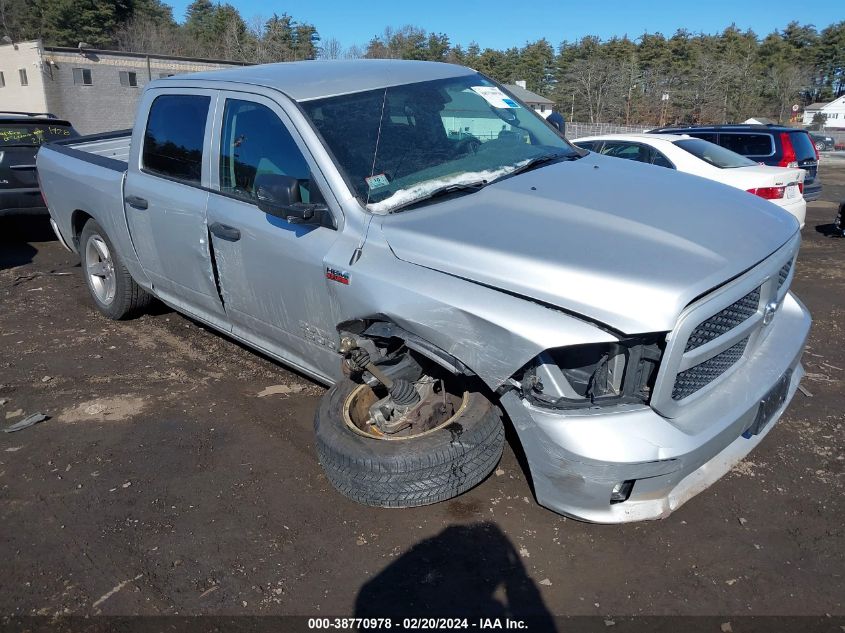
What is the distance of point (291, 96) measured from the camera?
356 cm

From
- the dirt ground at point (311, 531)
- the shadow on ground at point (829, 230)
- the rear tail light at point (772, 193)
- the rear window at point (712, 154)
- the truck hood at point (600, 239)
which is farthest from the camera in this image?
the shadow on ground at point (829, 230)

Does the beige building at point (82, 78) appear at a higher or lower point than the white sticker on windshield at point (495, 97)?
lower

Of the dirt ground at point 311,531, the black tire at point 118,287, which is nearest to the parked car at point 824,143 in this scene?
the dirt ground at point 311,531

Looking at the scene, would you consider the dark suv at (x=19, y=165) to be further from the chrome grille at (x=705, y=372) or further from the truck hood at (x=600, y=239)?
the chrome grille at (x=705, y=372)

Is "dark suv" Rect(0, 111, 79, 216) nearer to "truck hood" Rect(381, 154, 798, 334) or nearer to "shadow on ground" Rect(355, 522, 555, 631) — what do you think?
"truck hood" Rect(381, 154, 798, 334)

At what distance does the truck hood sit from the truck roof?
1.01 m

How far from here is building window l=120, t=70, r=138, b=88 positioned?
1339 inches

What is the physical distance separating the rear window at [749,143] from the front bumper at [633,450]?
1073 cm

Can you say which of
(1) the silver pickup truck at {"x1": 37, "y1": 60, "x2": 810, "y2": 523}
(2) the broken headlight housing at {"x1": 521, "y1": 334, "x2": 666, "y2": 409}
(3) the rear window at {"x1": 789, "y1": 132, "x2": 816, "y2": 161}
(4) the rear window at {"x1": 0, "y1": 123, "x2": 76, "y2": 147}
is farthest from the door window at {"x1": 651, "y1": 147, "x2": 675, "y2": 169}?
(4) the rear window at {"x1": 0, "y1": 123, "x2": 76, "y2": 147}

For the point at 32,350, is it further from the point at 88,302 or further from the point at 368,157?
the point at 368,157

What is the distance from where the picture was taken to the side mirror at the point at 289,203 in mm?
3189

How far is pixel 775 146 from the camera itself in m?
11.9

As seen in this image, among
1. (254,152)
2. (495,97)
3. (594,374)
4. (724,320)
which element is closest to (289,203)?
(254,152)

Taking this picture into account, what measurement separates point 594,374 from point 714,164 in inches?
281
